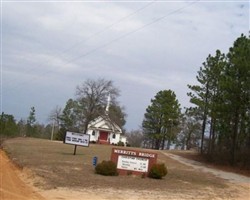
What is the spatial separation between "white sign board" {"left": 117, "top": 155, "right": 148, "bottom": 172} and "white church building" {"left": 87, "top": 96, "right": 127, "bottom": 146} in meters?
56.7

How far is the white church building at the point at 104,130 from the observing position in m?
81.4

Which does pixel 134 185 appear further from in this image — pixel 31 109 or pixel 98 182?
pixel 31 109

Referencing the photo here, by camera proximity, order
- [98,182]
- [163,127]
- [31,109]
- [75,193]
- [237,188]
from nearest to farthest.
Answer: [75,193] < [98,182] < [237,188] < [163,127] < [31,109]

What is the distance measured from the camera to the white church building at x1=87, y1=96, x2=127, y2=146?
8144cm

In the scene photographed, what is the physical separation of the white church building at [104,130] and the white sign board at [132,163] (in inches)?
2232

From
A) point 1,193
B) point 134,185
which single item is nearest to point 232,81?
point 134,185

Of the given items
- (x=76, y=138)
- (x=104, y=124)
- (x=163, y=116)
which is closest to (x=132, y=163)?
(x=76, y=138)

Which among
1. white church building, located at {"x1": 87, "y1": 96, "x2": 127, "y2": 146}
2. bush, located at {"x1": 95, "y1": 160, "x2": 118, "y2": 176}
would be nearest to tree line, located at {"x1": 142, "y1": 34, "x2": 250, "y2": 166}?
bush, located at {"x1": 95, "y1": 160, "x2": 118, "y2": 176}

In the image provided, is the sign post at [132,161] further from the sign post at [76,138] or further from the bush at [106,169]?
the sign post at [76,138]

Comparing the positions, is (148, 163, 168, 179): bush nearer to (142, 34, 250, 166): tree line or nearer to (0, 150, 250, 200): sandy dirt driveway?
(0, 150, 250, 200): sandy dirt driveway

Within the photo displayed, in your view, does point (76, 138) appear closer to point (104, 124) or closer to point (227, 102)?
point (227, 102)

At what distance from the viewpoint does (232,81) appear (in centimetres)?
3666

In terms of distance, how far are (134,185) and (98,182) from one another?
5.14 feet

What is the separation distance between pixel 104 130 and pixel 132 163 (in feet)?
192
